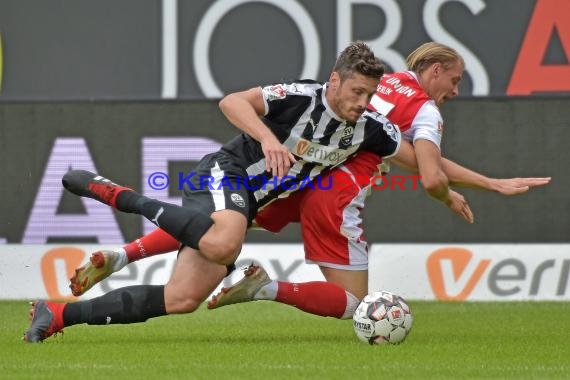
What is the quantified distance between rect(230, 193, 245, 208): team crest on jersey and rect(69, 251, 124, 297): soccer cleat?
0.79 m

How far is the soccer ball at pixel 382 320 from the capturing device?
24.0 feet

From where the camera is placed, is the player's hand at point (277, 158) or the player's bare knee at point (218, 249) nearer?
the player's hand at point (277, 158)

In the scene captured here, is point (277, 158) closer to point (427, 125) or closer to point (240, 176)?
point (240, 176)

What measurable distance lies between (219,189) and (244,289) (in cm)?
56

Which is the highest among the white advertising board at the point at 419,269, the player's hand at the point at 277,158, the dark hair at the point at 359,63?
the dark hair at the point at 359,63

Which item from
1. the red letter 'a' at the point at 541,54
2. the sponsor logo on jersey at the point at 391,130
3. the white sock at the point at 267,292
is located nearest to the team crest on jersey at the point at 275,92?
the sponsor logo on jersey at the point at 391,130

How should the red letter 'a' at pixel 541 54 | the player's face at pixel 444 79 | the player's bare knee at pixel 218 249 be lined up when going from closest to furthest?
the player's bare knee at pixel 218 249, the player's face at pixel 444 79, the red letter 'a' at pixel 541 54

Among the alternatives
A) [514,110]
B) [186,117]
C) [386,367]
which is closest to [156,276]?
[186,117]

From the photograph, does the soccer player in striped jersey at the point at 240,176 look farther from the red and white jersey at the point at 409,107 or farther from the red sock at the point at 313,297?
the red sock at the point at 313,297

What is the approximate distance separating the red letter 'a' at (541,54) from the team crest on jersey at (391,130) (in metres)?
4.44

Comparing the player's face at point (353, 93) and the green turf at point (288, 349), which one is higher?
the player's face at point (353, 93)

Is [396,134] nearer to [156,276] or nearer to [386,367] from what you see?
[386,367]

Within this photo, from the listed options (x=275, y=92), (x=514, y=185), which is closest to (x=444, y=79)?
(x=514, y=185)

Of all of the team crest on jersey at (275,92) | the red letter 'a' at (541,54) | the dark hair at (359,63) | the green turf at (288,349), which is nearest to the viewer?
the green turf at (288,349)
